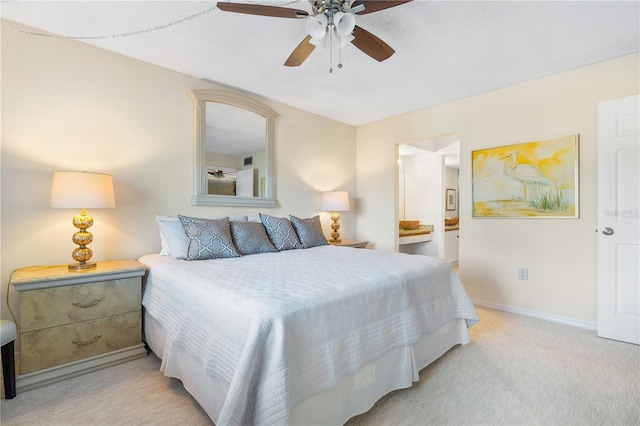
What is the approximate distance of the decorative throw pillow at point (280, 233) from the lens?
3025mm

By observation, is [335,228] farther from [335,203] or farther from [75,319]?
[75,319]

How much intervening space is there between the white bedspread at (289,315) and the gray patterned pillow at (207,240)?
6.1 inches

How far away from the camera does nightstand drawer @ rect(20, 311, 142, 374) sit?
1824mm

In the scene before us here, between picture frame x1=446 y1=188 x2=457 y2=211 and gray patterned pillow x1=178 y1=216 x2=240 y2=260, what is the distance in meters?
5.12

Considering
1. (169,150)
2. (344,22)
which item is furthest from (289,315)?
(169,150)

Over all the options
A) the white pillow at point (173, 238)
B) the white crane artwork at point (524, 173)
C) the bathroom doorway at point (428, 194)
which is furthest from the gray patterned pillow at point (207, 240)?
the bathroom doorway at point (428, 194)

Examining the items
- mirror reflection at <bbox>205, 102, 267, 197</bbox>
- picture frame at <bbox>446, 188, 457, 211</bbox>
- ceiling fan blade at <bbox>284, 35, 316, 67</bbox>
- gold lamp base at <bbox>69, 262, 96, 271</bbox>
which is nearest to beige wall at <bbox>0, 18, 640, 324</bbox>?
mirror reflection at <bbox>205, 102, 267, 197</bbox>

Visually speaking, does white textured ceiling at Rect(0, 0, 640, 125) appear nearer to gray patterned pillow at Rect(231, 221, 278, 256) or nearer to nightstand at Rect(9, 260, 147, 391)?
gray patterned pillow at Rect(231, 221, 278, 256)

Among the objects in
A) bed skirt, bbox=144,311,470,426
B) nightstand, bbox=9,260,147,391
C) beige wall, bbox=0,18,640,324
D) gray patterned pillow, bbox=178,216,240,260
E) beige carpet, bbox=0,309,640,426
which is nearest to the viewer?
bed skirt, bbox=144,311,470,426

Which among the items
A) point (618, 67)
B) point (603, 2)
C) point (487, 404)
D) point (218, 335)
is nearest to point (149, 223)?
point (218, 335)

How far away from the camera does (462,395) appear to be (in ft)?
5.79

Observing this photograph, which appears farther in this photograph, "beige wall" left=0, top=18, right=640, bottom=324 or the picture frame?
the picture frame

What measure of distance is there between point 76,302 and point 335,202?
2.87m

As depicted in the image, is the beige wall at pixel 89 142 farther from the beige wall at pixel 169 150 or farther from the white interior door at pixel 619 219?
the white interior door at pixel 619 219
